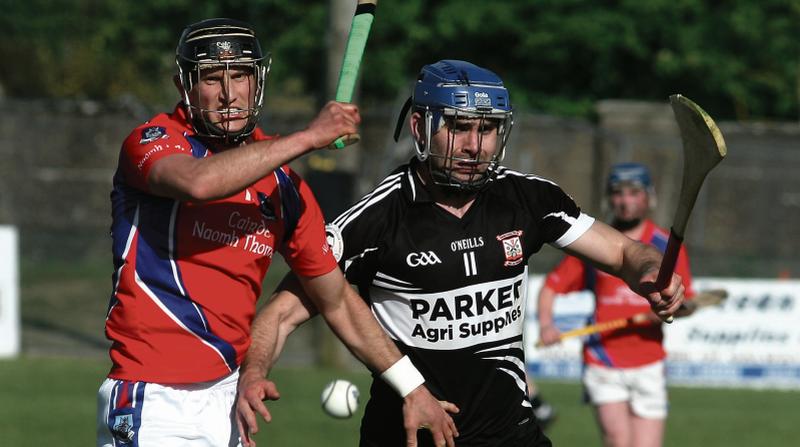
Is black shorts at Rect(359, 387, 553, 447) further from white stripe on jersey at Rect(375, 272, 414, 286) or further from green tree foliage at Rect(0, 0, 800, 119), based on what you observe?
green tree foliage at Rect(0, 0, 800, 119)

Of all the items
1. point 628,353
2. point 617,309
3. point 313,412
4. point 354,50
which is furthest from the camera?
point 313,412

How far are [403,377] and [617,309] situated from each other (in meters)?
3.74

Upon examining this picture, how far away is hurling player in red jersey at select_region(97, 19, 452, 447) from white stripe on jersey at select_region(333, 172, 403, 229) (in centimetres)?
35

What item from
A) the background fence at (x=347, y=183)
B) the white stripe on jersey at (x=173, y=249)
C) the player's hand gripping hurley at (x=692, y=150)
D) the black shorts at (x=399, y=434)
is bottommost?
the background fence at (x=347, y=183)

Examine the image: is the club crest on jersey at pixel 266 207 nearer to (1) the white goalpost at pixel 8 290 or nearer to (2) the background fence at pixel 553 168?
(1) the white goalpost at pixel 8 290

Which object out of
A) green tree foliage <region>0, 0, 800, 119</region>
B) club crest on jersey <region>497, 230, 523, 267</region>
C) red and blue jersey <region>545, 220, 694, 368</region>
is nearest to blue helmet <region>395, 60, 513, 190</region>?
club crest on jersey <region>497, 230, 523, 267</region>

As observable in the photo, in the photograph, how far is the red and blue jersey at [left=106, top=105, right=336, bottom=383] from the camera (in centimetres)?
391

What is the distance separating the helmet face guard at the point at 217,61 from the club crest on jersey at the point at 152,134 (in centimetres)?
13

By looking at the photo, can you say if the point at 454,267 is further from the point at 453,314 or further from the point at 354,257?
the point at 354,257

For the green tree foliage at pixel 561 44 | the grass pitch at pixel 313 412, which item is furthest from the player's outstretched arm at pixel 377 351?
the green tree foliage at pixel 561 44

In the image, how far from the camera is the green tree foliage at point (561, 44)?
71.9 feet

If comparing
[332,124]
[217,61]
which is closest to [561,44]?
[217,61]

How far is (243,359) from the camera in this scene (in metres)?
4.16

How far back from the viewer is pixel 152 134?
12.8 feet
